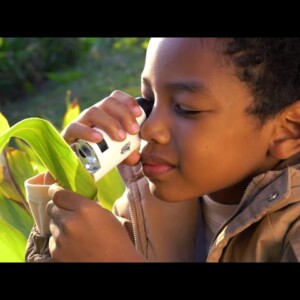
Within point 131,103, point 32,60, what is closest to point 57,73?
point 32,60

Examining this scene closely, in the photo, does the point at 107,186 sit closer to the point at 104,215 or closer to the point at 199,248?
the point at 199,248

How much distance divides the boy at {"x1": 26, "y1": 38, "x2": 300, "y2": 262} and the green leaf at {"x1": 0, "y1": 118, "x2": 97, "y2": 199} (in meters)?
0.03

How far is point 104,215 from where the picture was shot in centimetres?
148

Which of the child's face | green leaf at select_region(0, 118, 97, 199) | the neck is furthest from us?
the neck

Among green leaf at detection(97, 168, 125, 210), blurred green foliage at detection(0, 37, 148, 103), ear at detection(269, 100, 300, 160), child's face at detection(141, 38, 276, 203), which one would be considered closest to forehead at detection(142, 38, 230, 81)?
child's face at detection(141, 38, 276, 203)

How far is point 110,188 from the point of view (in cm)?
202

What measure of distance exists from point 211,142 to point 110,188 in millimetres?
535

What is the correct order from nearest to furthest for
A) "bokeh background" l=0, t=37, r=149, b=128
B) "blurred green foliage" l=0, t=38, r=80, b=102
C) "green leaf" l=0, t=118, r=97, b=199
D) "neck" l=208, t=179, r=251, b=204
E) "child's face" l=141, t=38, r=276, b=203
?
"green leaf" l=0, t=118, r=97, b=199 < "child's face" l=141, t=38, r=276, b=203 < "neck" l=208, t=179, r=251, b=204 < "bokeh background" l=0, t=37, r=149, b=128 < "blurred green foliage" l=0, t=38, r=80, b=102

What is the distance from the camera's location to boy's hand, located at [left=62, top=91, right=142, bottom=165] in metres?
1.56

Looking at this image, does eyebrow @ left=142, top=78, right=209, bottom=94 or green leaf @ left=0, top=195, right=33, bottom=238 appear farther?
green leaf @ left=0, top=195, right=33, bottom=238

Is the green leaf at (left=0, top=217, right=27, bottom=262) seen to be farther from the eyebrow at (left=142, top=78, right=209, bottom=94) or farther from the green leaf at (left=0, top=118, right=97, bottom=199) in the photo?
the eyebrow at (left=142, top=78, right=209, bottom=94)

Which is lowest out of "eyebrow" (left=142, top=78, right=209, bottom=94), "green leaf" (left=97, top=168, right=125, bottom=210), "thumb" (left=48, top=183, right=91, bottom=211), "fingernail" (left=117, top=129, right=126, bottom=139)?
"green leaf" (left=97, top=168, right=125, bottom=210)

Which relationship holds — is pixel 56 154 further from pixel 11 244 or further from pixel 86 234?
pixel 11 244
